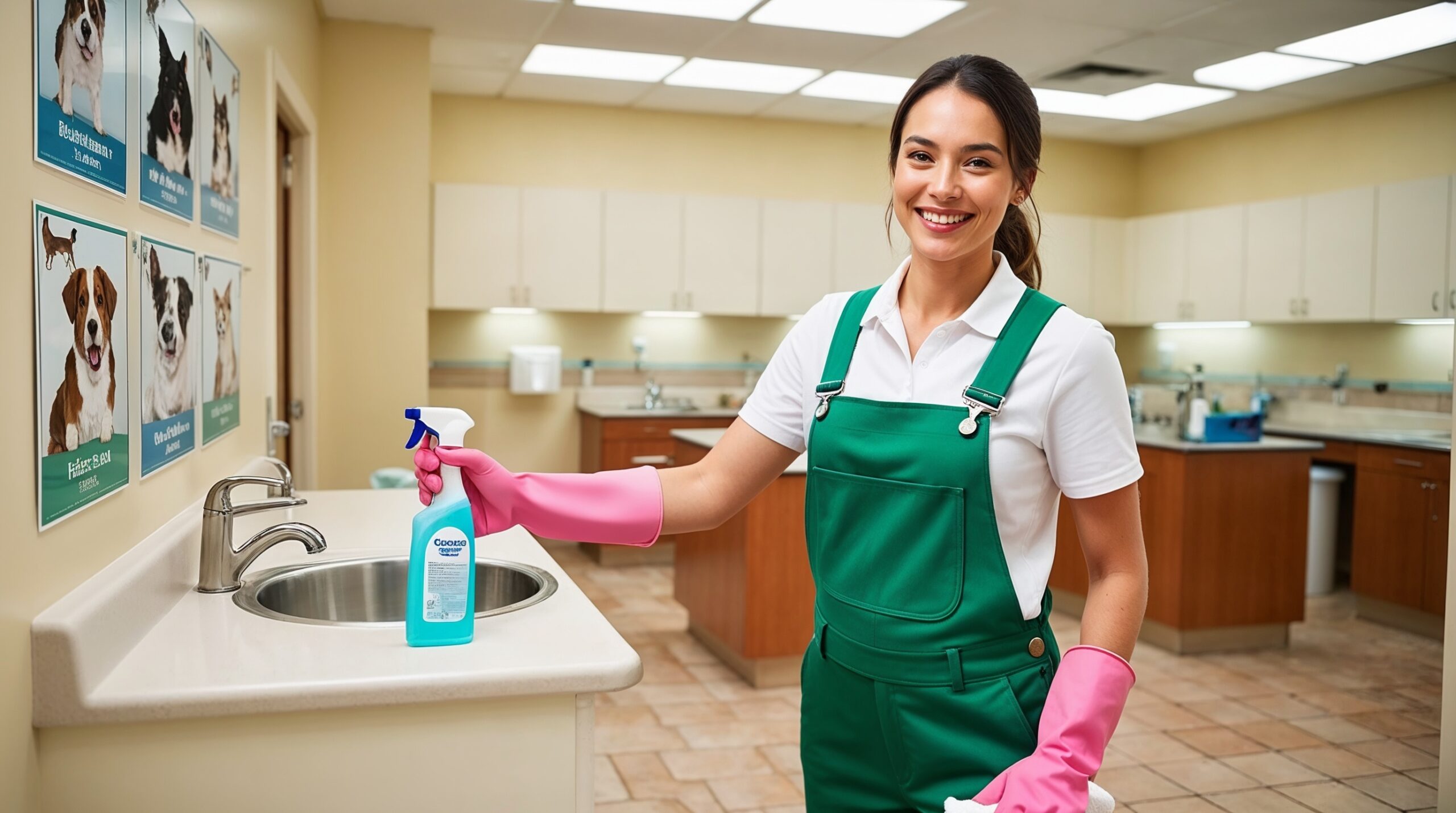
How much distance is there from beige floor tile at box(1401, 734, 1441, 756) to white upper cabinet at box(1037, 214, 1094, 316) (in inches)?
155

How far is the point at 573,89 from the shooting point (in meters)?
6.33

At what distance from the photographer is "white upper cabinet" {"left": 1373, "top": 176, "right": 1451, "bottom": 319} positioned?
5496 millimetres

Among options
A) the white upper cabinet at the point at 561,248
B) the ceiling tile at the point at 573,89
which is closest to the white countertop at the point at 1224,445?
the white upper cabinet at the point at 561,248

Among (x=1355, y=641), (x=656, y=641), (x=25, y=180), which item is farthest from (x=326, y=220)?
(x=1355, y=641)

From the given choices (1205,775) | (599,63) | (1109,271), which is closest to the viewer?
(1205,775)

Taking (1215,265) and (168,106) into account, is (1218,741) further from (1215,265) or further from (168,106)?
(1215,265)

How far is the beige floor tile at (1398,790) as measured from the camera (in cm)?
322

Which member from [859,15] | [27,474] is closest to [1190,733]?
[859,15]

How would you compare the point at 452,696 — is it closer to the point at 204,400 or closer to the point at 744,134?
the point at 204,400

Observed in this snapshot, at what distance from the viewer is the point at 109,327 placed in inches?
63.4

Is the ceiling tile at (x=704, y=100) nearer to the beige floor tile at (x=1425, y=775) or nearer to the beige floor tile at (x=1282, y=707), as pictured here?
the beige floor tile at (x=1282, y=707)

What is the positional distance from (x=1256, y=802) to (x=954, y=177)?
8.98ft

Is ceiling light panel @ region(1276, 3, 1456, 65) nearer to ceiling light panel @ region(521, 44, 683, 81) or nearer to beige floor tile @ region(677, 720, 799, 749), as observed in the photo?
ceiling light panel @ region(521, 44, 683, 81)

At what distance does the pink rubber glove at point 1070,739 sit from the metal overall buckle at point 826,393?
0.44m
